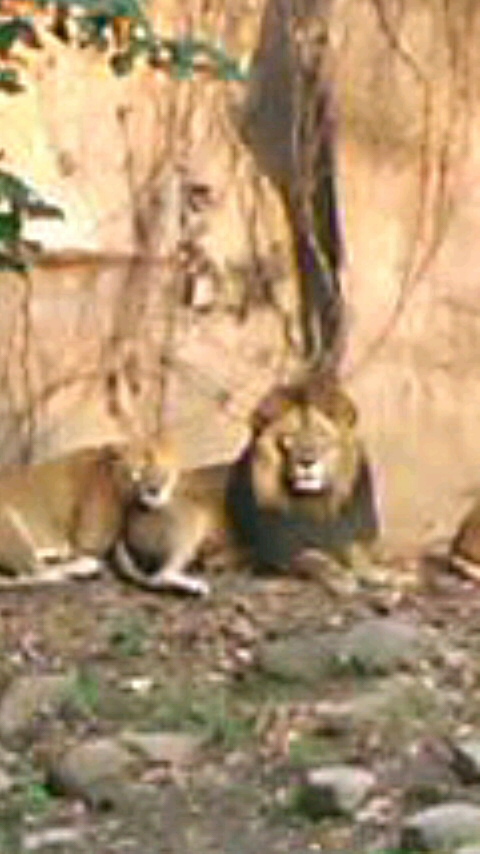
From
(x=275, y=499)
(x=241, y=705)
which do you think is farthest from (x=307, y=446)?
(x=241, y=705)

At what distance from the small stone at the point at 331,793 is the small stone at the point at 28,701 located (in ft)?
3.32

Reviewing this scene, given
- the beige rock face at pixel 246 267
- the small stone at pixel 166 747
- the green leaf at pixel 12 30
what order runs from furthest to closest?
the beige rock face at pixel 246 267 < the small stone at pixel 166 747 < the green leaf at pixel 12 30

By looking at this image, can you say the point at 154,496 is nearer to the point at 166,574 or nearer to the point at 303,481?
the point at 166,574

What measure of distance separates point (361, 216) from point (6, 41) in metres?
4.36

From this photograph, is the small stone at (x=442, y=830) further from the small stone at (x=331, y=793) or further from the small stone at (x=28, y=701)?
the small stone at (x=28, y=701)


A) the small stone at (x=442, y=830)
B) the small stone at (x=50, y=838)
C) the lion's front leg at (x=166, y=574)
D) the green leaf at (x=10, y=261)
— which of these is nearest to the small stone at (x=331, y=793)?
the small stone at (x=442, y=830)

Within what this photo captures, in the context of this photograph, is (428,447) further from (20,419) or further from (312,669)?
(312,669)

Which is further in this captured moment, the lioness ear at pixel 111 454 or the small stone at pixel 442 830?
the lioness ear at pixel 111 454

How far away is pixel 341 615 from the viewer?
9211mm

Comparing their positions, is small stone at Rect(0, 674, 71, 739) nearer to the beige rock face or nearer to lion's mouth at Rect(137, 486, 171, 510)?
lion's mouth at Rect(137, 486, 171, 510)

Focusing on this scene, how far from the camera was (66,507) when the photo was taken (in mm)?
10094

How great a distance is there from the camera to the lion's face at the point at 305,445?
32.0ft

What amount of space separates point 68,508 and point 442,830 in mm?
3574

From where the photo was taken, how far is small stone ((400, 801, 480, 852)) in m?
6.69
